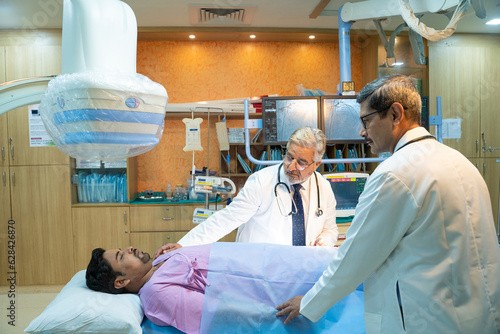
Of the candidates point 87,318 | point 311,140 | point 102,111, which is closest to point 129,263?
point 87,318

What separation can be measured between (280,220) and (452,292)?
1208 millimetres

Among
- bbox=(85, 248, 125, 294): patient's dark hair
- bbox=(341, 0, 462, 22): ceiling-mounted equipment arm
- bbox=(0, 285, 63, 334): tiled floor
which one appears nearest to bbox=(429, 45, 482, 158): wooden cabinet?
bbox=(341, 0, 462, 22): ceiling-mounted equipment arm

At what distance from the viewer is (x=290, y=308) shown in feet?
4.88

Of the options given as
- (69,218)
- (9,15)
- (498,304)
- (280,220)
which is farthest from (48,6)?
(498,304)

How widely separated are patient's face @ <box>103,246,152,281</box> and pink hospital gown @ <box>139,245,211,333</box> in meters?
0.15

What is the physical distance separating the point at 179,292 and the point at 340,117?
1732 mm

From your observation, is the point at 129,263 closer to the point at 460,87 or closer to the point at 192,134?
the point at 192,134

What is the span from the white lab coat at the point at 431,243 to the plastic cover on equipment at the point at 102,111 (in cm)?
70

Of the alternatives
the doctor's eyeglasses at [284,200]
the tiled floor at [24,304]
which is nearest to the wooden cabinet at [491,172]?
the doctor's eyeglasses at [284,200]

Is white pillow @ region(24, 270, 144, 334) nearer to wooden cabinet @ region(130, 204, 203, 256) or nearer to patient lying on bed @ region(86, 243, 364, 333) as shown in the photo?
patient lying on bed @ region(86, 243, 364, 333)

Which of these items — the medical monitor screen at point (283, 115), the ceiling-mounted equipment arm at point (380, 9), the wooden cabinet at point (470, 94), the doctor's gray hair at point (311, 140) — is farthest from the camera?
the wooden cabinet at point (470, 94)

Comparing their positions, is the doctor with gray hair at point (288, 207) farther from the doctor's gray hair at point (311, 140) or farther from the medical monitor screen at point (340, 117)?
the medical monitor screen at point (340, 117)

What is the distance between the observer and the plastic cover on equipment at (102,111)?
29.1 inches

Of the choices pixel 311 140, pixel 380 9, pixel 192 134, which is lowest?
pixel 311 140
